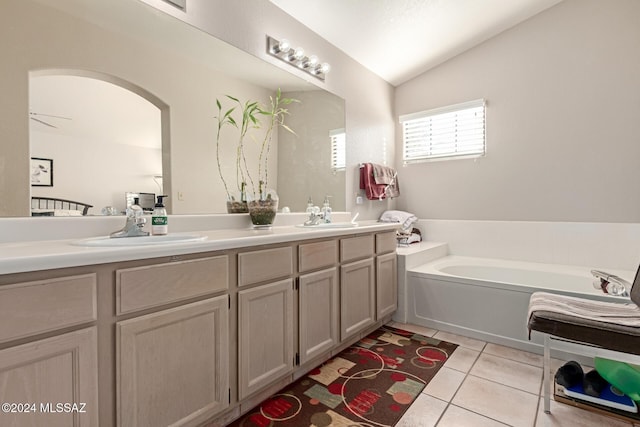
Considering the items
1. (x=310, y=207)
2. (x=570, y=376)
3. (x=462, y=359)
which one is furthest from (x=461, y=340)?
(x=310, y=207)

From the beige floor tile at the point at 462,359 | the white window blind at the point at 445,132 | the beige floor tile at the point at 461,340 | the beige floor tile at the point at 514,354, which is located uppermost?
the white window blind at the point at 445,132

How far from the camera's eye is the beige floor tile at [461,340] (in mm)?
2230

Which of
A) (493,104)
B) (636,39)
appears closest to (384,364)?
(493,104)

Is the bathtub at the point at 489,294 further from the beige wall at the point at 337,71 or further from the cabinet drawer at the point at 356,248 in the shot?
the beige wall at the point at 337,71

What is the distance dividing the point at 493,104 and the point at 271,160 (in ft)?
7.54

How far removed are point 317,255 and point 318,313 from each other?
1.10 ft

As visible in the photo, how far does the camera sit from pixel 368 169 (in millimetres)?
3086

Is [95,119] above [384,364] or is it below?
above

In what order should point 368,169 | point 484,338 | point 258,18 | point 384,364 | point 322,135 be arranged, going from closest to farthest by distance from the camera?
point 384,364 < point 258,18 < point 484,338 < point 322,135 < point 368,169

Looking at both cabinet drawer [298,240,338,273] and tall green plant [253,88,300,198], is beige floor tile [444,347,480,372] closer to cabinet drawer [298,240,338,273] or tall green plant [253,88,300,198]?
cabinet drawer [298,240,338,273]

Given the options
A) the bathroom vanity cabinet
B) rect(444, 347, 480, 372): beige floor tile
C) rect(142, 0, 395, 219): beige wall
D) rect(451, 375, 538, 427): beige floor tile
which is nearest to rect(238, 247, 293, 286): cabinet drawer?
the bathroom vanity cabinet

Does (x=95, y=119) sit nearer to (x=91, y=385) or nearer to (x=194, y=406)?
(x=91, y=385)

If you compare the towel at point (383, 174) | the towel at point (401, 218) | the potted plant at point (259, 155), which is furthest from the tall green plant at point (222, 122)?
the towel at point (401, 218)

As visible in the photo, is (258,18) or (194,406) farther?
(258,18)
